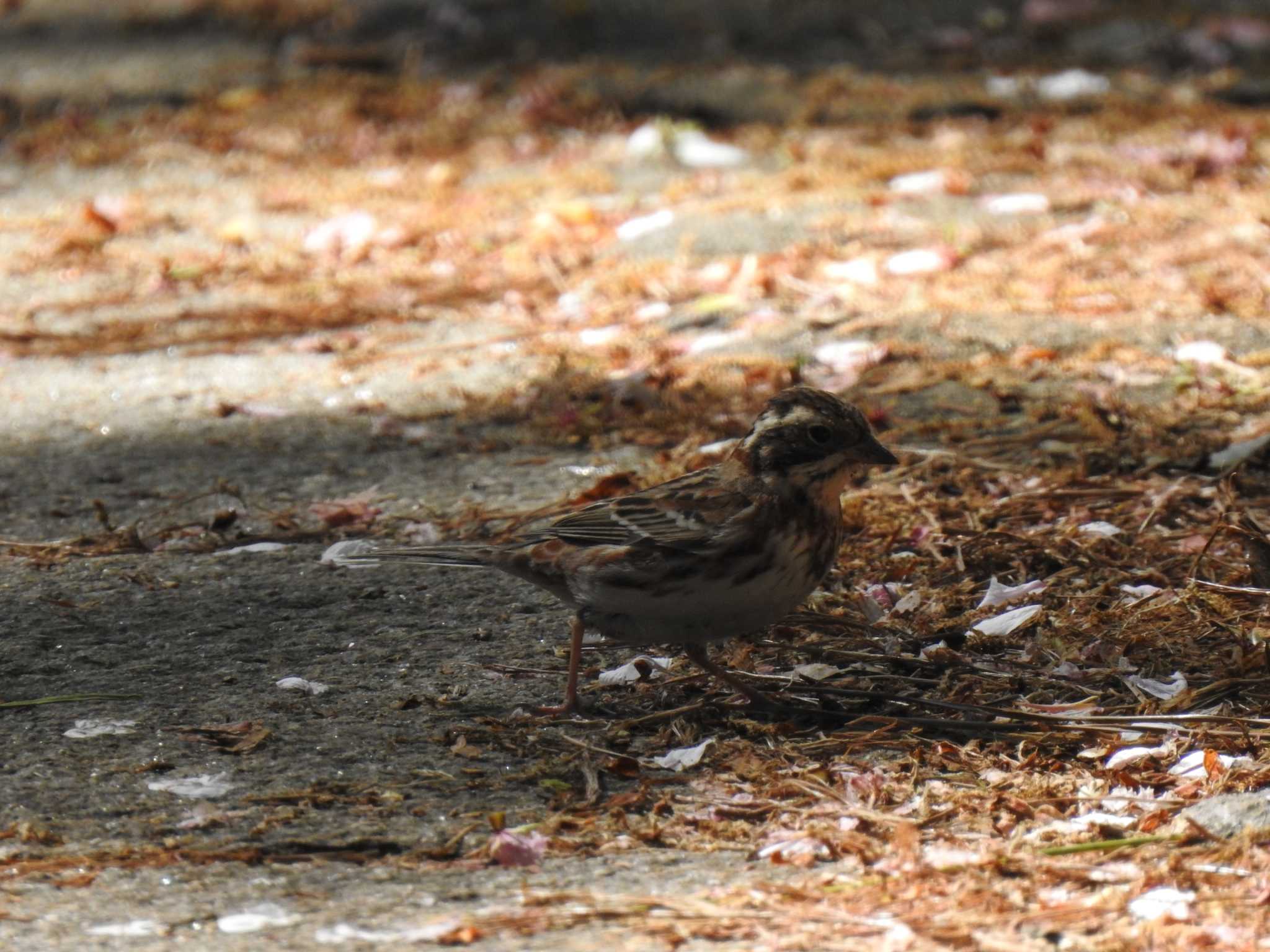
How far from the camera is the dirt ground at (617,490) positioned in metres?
3.34

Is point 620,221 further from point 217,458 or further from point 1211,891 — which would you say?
point 1211,891

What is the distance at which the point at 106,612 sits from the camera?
475cm

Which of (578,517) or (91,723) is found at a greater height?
(578,517)

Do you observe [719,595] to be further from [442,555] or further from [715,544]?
[442,555]

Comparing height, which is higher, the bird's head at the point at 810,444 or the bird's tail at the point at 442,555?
the bird's head at the point at 810,444

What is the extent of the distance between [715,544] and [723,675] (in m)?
0.33

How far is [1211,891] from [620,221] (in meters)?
6.19

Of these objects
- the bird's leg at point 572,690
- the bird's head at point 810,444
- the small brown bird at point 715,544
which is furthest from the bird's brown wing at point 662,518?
the bird's leg at point 572,690

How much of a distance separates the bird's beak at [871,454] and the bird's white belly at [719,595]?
29 cm

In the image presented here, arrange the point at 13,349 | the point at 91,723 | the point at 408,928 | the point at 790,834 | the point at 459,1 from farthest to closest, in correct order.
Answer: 1. the point at 459,1
2. the point at 13,349
3. the point at 91,723
4. the point at 790,834
5. the point at 408,928

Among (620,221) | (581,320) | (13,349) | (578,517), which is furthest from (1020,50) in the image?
(578,517)

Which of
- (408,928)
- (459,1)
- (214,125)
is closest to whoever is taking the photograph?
(408,928)

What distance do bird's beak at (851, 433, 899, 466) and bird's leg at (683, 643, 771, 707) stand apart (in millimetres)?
611

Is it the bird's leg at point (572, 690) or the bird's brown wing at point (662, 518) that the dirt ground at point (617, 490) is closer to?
the bird's leg at point (572, 690)
